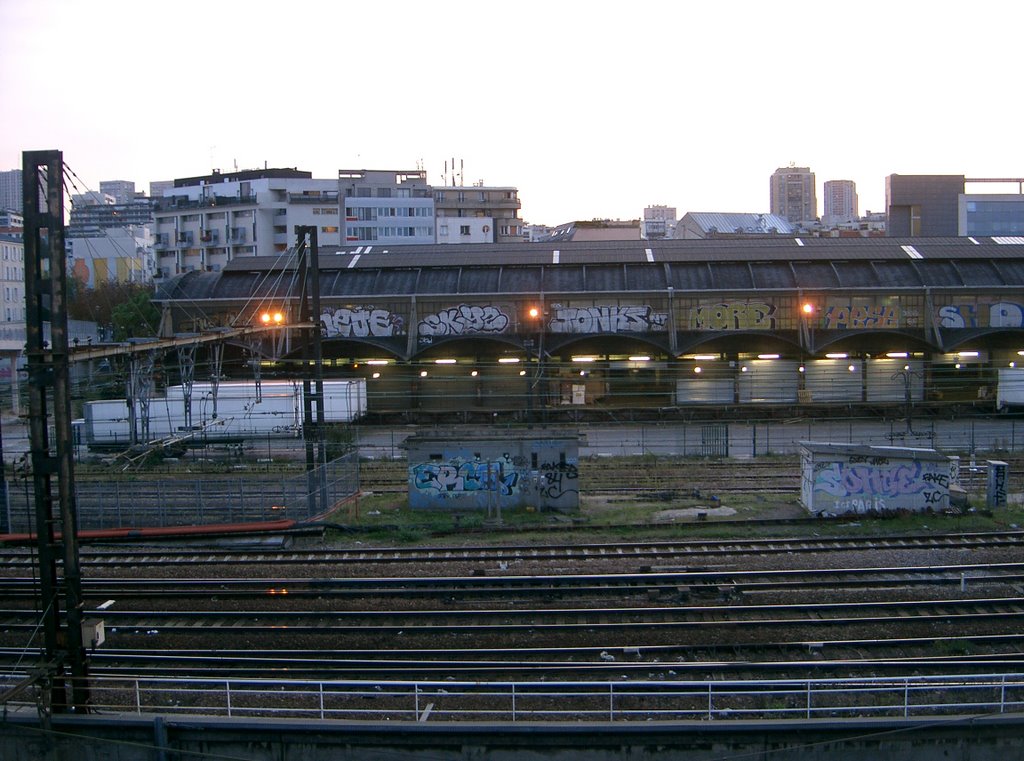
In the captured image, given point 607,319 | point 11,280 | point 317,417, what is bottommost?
point 317,417

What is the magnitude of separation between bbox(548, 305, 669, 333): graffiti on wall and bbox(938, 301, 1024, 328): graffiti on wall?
10915 mm

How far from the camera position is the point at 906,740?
8.39 metres

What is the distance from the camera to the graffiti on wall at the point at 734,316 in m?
34.9

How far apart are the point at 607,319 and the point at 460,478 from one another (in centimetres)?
1696

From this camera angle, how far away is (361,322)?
117 feet

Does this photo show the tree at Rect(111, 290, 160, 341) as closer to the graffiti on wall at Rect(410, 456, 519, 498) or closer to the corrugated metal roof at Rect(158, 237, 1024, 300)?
→ the corrugated metal roof at Rect(158, 237, 1024, 300)

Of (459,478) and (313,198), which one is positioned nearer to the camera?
(459,478)

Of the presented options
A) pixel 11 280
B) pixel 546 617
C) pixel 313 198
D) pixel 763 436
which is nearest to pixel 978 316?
pixel 763 436

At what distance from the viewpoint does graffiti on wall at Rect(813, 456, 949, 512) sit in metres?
18.3

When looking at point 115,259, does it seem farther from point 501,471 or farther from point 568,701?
point 568,701

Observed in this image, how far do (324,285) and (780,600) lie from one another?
27249 mm

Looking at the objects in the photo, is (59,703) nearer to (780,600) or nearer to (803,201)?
(780,600)

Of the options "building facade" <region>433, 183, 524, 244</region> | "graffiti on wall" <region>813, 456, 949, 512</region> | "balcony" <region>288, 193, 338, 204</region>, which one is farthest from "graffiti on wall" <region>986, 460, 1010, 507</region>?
"building facade" <region>433, 183, 524, 244</region>

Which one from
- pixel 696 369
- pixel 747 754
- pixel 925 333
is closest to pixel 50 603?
pixel 747 754
